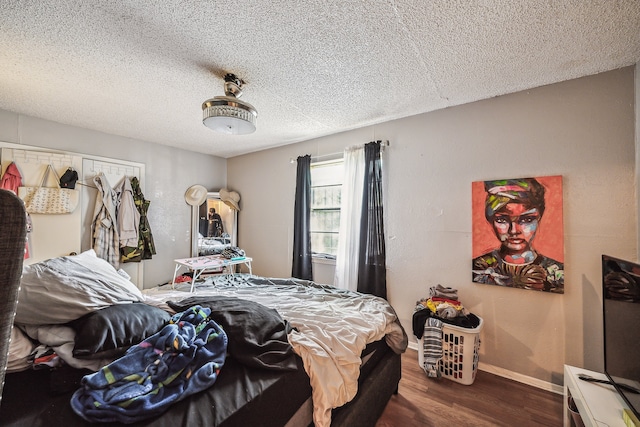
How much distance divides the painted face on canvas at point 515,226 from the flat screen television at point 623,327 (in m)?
0.60

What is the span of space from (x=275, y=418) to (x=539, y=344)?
2.17m

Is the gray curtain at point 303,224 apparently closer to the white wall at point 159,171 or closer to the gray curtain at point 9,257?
the white wall at point 159,171

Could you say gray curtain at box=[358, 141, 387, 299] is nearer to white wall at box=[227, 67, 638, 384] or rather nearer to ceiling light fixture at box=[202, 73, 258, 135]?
white wall at box=[227, 67, 638, 384]

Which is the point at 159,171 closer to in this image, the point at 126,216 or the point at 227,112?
the point at 126,216

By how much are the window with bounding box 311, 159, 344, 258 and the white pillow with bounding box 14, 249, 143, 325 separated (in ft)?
7.77

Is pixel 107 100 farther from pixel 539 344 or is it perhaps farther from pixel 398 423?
pixel 539 344

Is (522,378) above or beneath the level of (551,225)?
beneath

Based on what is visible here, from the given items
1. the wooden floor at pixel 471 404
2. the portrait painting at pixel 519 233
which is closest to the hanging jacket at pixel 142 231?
the wooden floor at pixel 471 404

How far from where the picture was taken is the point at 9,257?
445mm

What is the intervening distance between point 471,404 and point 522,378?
0.61 m

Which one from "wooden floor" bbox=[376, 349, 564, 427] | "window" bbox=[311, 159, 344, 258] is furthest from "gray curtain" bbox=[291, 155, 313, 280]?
"wooden floor" bbox=[376, 349, 564, 427]

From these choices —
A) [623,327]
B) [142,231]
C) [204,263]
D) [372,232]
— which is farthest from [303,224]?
[623,327]

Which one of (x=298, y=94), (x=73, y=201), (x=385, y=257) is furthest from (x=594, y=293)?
(x=73, y=201)

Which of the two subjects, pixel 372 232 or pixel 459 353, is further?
pixel 372 232
